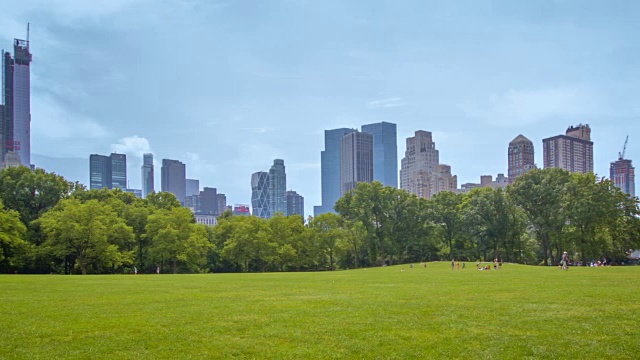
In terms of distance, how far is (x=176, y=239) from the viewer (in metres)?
83.0

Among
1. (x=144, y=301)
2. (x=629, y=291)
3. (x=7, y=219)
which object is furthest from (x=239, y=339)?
(x=7, y=219)

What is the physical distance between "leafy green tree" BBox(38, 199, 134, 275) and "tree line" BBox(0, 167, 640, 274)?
6.9 inches

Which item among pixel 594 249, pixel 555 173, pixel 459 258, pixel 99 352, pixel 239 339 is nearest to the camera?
pixel 99 352

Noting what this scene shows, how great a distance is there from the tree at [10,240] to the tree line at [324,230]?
0.18m

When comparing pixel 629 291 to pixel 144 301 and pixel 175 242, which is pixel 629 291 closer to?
pixel 144 301

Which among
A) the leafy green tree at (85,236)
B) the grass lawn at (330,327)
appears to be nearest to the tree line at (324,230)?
the leafy green tree at (85,236)

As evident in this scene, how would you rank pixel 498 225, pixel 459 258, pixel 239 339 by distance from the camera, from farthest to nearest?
pixel 459 258
pixel 498 225
pixel 239 339

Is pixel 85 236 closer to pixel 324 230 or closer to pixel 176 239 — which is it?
pixel 176 239

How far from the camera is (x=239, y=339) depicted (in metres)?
15.6

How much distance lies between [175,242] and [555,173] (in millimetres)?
65356

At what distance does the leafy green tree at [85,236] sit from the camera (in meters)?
72.1

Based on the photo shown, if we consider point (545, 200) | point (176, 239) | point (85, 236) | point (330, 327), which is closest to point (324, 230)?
point (176, 239)

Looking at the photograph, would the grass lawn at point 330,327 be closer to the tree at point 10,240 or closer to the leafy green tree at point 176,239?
the tree at point 10,240

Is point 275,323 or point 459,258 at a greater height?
point 275,323
